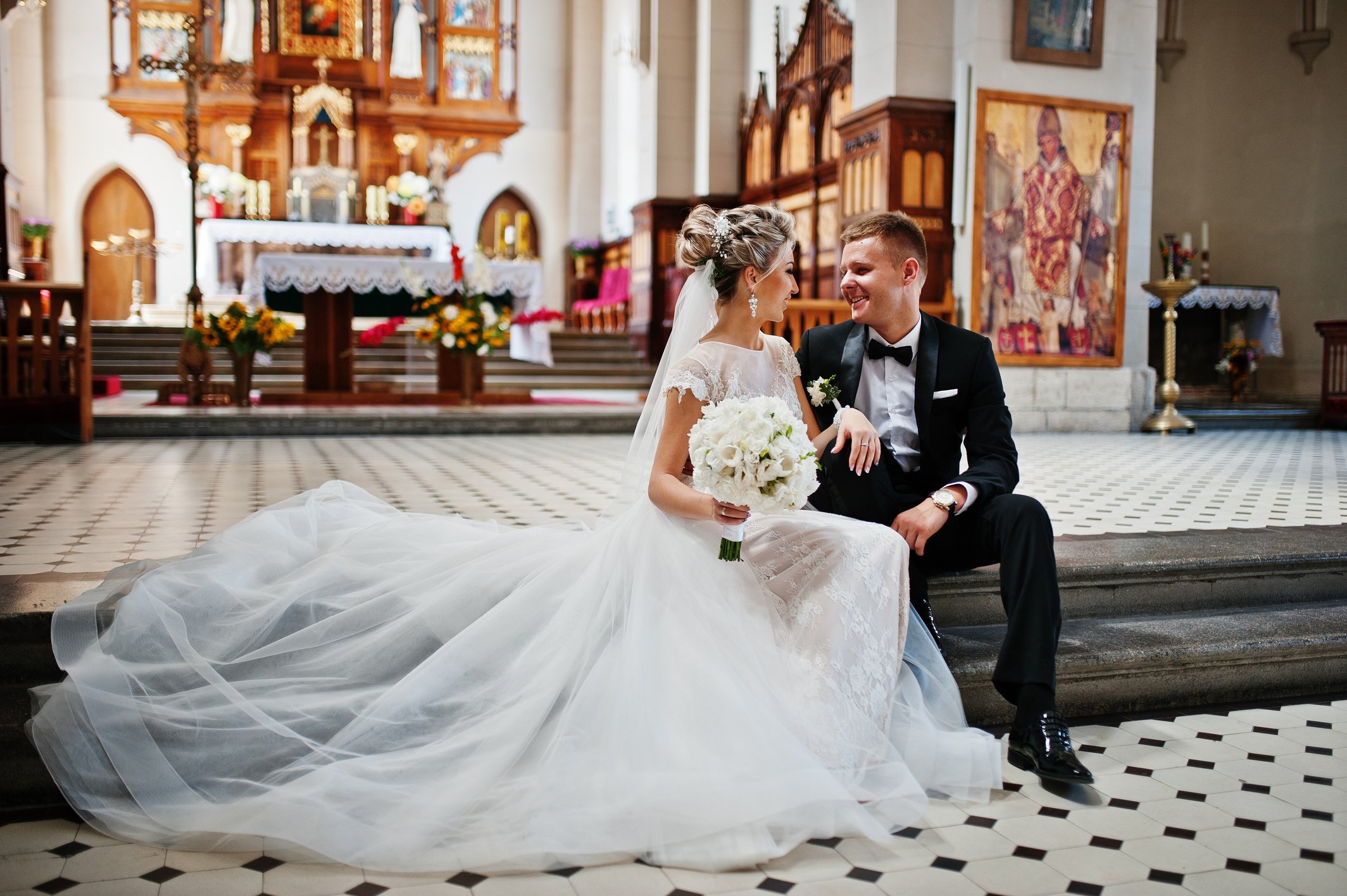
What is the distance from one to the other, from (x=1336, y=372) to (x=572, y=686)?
11001 mm

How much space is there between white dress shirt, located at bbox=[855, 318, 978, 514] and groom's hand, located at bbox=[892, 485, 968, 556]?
0.95 ft

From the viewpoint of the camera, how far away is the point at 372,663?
8.94 feet

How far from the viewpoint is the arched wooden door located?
17.1 metres

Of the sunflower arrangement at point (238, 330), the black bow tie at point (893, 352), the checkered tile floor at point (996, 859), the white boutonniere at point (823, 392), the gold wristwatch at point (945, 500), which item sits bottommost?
the checkered tile floor at point (996, 859)

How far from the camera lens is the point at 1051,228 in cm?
980

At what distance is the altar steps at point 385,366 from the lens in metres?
12.2

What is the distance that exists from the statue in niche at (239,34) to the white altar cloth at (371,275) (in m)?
7.37

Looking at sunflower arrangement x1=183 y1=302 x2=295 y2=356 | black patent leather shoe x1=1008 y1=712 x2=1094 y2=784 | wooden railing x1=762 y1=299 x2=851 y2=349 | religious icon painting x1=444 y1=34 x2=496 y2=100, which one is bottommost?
black patent leather shoe x1=1008 y1=712 x2=1094 y2=784

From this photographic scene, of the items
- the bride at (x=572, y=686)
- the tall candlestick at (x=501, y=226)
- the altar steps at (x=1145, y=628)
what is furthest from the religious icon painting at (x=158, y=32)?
the bride at (x=572, y=686)

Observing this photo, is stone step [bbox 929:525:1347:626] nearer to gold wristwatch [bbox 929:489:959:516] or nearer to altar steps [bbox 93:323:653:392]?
gold wristwatch [bbox 929:489:959:516]

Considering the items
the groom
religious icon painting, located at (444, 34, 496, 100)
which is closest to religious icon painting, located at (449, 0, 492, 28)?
religious icon painting, located at (444, 34, 496, 100)

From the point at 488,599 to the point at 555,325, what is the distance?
15313mm

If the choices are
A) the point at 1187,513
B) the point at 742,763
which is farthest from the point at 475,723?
the point at 1187,513

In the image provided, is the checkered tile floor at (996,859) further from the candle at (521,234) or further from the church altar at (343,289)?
the candle at (521,234)
